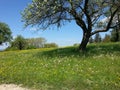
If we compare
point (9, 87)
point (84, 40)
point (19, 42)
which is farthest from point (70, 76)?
point (19, 42)

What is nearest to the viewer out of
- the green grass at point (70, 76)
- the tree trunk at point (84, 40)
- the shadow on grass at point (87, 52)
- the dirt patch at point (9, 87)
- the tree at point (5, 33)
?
the green grass at point (70, 76)

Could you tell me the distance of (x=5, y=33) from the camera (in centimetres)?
9994

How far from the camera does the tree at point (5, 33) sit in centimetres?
9826

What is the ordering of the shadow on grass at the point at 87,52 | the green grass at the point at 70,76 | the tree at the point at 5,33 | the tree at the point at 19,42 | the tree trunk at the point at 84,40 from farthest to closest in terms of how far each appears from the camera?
the tree at the point at 19,42 < the tree at the point at 5,33 < the tree trunk at the point at 84,40 < the shadow on grass at the point at 87,52 < the green grass at the point at 70,76

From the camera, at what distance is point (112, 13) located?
26.2 meters

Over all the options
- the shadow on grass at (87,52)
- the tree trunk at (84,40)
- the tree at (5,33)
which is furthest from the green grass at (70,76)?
the tree at (5,33)

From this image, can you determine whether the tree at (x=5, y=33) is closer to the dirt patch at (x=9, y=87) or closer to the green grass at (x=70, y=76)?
the green grass at (x=70, y=76)

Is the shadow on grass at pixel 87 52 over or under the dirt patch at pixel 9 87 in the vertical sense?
over

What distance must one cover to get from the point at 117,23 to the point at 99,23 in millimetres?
2662

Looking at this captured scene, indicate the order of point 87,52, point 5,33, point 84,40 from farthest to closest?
point 5,33
point 84,40
point 87,52

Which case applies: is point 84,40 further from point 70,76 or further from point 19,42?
point 19,42

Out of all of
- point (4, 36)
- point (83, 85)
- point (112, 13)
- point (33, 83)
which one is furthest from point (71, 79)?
point (4, 36)

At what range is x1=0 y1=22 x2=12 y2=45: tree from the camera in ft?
322

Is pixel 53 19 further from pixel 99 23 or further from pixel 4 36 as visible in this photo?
pixel 4 36
